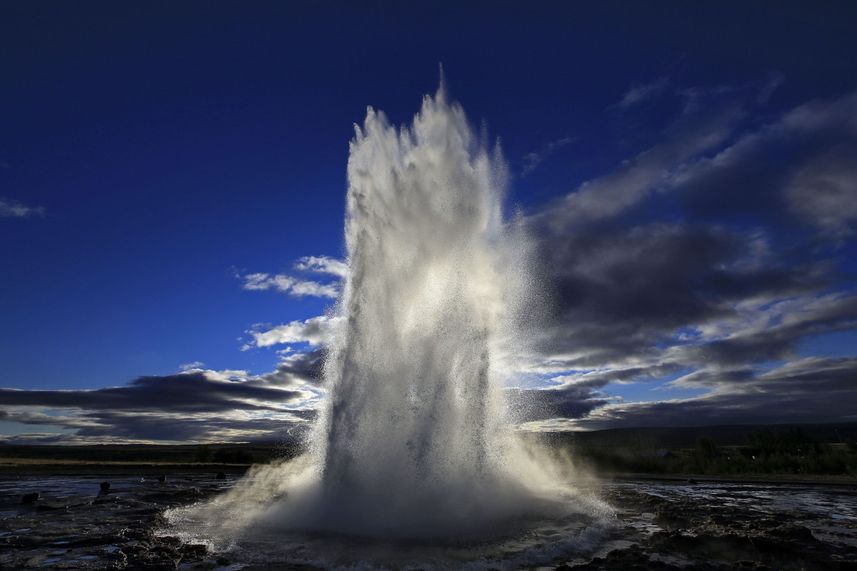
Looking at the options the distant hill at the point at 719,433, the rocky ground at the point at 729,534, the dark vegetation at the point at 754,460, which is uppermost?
the distant hill at the point at 719,433

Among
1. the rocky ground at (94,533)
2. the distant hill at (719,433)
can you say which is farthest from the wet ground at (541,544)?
the distant hill at (719,433)

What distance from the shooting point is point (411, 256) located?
19391 mm

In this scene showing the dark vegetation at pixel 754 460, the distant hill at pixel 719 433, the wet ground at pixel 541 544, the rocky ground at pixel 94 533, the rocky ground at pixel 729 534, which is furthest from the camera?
the distant hill at pixel 719 433

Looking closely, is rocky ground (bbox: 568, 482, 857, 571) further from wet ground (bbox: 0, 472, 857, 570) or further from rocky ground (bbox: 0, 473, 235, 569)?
rocky ground (bbox: 0, 473, 235, 569)

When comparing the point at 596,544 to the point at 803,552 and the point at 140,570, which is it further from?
the point at 140,570

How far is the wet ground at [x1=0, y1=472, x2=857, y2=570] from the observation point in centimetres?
1095

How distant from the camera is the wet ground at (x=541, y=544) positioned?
1095 centimetres

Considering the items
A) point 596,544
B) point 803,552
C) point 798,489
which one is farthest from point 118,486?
point 798,489

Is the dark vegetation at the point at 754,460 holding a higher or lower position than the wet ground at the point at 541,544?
higher

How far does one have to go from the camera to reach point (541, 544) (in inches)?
505

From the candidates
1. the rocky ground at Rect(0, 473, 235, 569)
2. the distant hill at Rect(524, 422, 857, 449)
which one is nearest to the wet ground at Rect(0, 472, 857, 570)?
the rocky ground at Rect(0, 473, 235, 569)

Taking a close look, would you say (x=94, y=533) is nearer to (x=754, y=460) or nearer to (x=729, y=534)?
(x=729, y=534)

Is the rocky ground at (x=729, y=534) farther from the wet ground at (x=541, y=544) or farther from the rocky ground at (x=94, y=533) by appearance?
the rocky ground at (x=94, y=533)

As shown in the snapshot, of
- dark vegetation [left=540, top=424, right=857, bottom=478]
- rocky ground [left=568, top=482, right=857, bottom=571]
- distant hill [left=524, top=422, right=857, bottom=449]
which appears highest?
distant hill [left=524, top=422, right=857, bottom=449]
